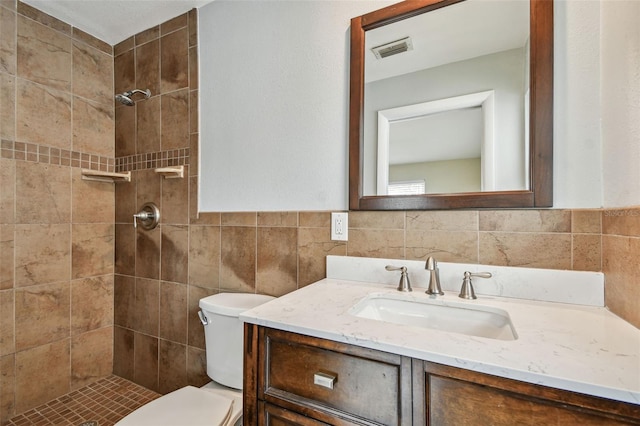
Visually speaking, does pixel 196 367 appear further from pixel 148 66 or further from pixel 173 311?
pixel 148 66

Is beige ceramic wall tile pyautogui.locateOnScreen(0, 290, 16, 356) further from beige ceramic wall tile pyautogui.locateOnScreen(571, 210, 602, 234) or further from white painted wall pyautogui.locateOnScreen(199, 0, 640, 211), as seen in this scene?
beige ceramic wall tile pyautogui.locateOnScreen(571, 210, 602, 234)

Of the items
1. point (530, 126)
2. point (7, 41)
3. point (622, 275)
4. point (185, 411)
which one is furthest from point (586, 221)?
point (7, 41)

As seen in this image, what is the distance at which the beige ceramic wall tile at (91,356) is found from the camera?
71.1 inches

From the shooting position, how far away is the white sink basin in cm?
89

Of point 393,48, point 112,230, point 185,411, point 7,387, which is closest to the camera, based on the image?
point 185,411

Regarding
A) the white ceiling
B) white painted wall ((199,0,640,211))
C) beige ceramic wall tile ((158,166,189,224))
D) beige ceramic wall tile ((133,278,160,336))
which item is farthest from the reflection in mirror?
beige ceramic wall tile ((133,278,160,336))

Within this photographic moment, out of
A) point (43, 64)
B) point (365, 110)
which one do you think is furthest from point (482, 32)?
point (43, 64)

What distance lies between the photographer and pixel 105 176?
1.89m

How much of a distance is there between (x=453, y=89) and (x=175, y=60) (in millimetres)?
1578

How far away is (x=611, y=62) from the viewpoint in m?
0.89

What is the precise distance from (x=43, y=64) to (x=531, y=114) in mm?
2458

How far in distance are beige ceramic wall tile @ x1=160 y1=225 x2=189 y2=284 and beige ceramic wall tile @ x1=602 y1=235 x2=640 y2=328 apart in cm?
181

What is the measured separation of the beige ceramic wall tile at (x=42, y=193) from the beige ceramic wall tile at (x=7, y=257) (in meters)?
0.07

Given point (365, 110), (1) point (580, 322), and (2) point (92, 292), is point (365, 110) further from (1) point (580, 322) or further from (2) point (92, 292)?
(2) point (92, 292)
